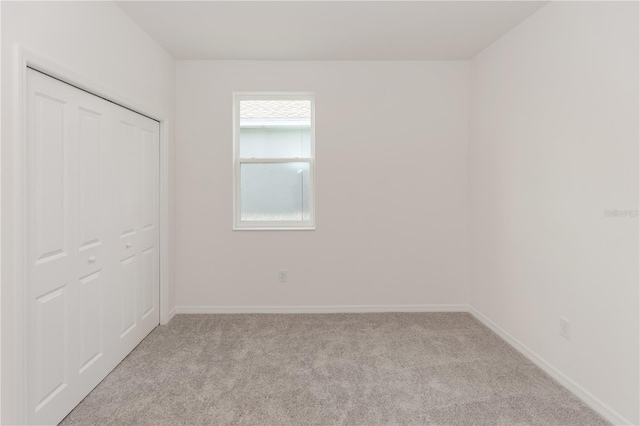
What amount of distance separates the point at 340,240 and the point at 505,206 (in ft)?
5.12

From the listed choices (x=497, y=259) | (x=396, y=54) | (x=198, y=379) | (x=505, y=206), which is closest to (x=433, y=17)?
(x=396, y=54)

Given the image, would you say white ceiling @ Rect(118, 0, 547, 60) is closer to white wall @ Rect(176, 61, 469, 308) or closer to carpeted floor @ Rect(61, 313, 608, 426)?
white wall @ Rect(176, 61, 469, 308)

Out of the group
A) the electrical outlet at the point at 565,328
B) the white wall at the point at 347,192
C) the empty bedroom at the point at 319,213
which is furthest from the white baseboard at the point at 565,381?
the white wall at the point at 347,192

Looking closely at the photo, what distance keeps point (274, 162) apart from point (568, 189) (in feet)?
8.39

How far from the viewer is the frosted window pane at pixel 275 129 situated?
3.67 m

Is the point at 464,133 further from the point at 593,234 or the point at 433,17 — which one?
the point at 593,234

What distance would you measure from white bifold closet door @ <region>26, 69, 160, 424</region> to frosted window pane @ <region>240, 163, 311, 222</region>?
41.0 inches

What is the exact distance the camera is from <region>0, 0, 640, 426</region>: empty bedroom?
72.9 inches

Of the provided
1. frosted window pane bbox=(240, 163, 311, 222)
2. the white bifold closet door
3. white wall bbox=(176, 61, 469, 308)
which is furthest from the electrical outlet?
the white bifold closet door

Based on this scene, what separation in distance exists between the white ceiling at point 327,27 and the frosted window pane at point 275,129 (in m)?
0.48

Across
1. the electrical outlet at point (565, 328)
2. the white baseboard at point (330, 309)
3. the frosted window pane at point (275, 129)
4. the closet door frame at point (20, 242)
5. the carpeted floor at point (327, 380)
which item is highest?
the frosted window pane at point (275, 129)

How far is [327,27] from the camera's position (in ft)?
9.16

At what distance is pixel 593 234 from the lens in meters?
2.07

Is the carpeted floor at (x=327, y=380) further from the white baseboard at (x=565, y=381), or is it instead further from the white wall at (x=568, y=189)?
the white wall at (x=568, y=189)
